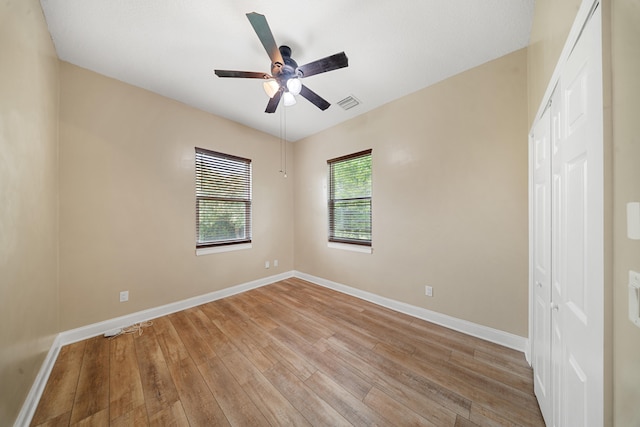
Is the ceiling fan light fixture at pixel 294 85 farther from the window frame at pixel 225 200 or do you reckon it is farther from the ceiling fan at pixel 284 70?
the window frame at pixel 225 200

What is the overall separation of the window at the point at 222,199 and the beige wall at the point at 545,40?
3.55m

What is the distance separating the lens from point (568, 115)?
0.95 m

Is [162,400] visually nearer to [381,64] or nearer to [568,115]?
[568,115]

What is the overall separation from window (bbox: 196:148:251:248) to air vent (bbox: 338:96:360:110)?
1.82 m

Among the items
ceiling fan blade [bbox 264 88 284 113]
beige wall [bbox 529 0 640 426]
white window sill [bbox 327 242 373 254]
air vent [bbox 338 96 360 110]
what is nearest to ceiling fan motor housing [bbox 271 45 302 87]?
ceiling fan blade [bbox 264 88 284 113]

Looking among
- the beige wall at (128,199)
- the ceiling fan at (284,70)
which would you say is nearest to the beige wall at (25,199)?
the beige wall at (128,199)

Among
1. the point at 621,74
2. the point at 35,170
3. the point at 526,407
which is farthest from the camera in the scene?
the point at 35,170

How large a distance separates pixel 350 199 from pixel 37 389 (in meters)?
3.55

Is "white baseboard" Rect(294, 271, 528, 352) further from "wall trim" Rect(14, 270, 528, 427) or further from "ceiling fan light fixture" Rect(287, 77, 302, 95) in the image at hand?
"ceiling fan light fixture" Rect(287, 77, 302, 95)

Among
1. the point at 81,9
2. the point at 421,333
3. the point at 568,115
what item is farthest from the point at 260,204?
the point at 568,115

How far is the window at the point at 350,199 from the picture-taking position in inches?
129

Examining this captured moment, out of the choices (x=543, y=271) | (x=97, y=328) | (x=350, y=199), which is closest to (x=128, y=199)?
(x=97, y=328)

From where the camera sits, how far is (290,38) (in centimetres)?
188

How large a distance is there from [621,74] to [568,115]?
0.49 m
